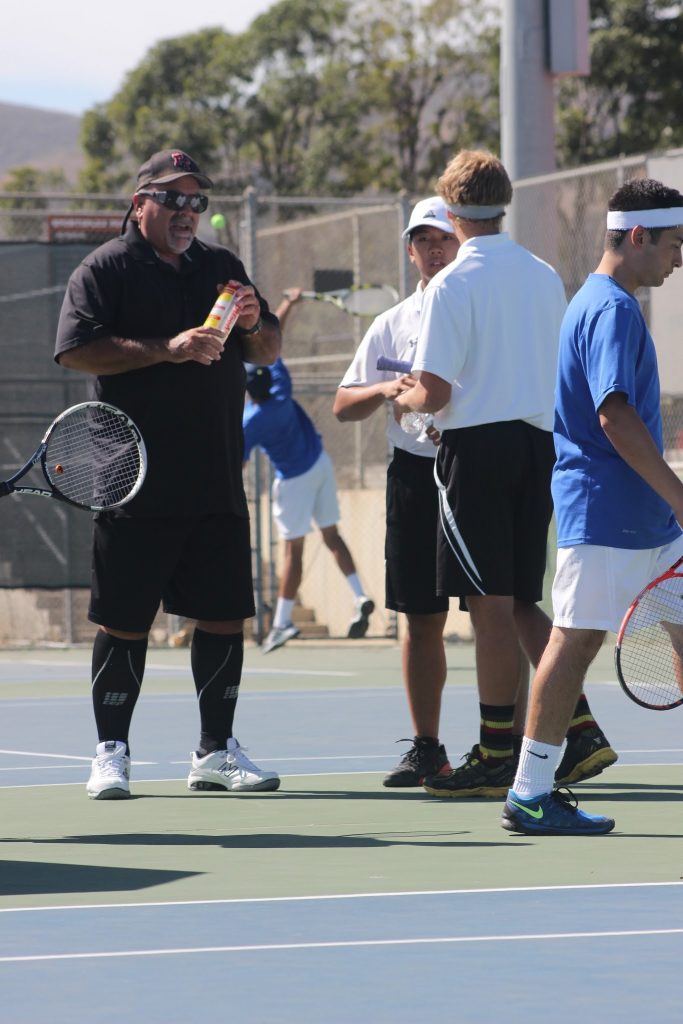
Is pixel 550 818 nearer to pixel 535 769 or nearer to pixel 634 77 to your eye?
pixel 535 769

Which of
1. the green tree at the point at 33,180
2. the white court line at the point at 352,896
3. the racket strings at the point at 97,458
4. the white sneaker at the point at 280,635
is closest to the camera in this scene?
the white court line at the point at 352,896

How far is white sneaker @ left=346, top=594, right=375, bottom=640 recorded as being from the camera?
14.4 meters

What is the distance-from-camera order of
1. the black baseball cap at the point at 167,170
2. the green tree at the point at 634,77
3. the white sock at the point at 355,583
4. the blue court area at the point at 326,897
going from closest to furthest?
1. the blue court area at the point at 326,897
2. the black baseball cap at the point at 167,170
3. the white sock at the point at 355,583
4. the green tree at the point at 634,77

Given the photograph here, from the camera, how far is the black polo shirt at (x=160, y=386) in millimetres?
7125

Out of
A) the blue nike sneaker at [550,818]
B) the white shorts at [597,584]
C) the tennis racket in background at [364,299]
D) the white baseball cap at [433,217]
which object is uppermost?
the white baseball cap at [433,217]

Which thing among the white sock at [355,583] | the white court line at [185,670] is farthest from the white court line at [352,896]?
the white sock at [355,583]

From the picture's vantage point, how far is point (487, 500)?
671 cm

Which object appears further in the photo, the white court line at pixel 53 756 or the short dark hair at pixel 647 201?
the white court line at pixel 53 756

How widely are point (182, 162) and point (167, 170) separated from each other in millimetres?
71

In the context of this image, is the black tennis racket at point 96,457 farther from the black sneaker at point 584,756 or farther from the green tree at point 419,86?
the green tree at point 419,86

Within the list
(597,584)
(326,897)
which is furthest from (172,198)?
(326,897)

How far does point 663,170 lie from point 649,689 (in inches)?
310

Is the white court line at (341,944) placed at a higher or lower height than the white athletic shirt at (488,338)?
lower

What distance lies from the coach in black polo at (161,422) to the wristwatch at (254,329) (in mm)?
13
